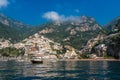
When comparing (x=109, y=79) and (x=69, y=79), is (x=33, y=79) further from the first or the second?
(x=109, y=79)

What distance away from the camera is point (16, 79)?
286 feet

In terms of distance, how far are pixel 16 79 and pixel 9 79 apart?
2.18 m

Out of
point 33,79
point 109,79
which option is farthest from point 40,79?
point 109,79

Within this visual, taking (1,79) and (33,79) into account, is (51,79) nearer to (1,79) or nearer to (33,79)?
(33,79)

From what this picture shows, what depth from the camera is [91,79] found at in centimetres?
8538

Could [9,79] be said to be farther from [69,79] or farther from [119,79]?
[119,79]

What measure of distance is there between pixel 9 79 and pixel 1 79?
2.50 m

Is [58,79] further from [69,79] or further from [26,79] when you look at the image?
[26,79]

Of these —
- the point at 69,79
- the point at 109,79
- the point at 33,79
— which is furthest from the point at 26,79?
the point at 109,79

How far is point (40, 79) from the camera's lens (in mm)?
88750

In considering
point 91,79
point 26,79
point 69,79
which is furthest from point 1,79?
point 91,79

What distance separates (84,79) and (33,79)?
53.2 ft

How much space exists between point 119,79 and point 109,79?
3.06m

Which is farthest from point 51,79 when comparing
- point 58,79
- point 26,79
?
point 26,79
